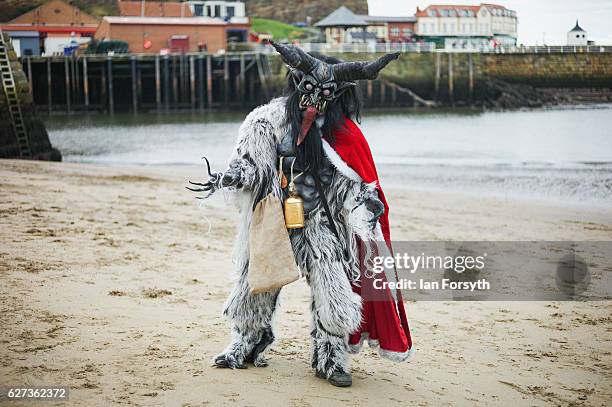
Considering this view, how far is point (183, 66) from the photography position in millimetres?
53094

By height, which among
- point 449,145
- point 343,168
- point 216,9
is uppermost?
point 216,9

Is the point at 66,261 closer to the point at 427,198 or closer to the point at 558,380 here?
the point at 558,380

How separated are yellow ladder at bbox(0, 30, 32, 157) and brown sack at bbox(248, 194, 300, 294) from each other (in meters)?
14.9

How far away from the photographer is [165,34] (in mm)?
58875

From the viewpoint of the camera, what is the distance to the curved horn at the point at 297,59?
4578mm

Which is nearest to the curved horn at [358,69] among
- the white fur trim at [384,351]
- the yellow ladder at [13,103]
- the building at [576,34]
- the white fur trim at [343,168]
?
the white fur trim at [343,168]

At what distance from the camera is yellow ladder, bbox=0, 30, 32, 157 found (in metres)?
18.0

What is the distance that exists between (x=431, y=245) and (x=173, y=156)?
18443mm

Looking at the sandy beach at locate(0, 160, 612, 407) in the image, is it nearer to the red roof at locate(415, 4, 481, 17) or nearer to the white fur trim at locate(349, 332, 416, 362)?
the white fur trim at locate(349, 332, 416, 362)

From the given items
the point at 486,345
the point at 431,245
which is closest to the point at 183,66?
the point at 431,245

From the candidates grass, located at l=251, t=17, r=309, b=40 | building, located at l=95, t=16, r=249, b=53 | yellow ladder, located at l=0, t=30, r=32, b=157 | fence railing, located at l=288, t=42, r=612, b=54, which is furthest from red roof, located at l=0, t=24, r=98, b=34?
yellow ladder, located at l=0, t=30, r=32, b=157

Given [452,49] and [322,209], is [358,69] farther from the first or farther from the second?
[452,49]

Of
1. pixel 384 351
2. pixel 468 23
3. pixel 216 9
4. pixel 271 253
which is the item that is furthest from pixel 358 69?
pixel 468 23

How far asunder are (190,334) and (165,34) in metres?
56.0
